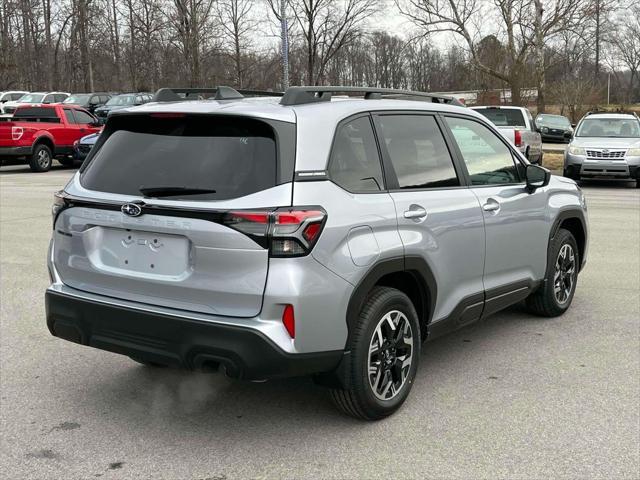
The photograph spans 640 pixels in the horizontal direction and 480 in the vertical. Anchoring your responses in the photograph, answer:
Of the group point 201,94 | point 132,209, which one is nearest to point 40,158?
point 201,94

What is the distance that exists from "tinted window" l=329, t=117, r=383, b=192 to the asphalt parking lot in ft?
4.17

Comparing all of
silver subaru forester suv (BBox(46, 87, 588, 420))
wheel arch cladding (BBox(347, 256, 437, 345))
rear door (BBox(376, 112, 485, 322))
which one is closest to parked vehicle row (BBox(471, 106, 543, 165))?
rear door (BBox(376, 112, 485, 322))

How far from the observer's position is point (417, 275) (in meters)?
3.86

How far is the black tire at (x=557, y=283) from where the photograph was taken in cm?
536

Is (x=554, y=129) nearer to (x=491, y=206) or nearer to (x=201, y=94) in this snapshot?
(x=491, y=206)

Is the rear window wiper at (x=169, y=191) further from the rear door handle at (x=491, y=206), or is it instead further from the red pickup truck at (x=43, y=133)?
the red pickup truck at (x=43, y=133)

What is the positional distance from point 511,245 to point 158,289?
2.50 m

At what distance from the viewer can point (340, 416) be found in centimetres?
380

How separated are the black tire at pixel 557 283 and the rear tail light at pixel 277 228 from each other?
9.16 feet

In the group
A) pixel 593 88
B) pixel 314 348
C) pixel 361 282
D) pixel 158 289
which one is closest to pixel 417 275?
pixel 361 282

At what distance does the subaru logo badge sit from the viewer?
11.1 feet

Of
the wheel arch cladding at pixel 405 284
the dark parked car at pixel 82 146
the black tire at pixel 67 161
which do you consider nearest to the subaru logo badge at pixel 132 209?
the wheel arch cladding at pixel 405 284

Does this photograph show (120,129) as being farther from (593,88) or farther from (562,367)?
(593,88)

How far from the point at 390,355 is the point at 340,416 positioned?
17.1 inches
